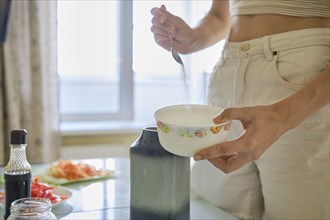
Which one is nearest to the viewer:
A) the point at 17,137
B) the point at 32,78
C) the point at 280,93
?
the point at 17,137

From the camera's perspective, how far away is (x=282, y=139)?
0.88 meters

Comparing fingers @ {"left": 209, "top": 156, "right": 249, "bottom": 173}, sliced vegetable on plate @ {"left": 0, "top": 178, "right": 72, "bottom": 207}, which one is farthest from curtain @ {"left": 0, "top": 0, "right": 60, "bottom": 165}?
fingers @ {"left": 209, "top": 156, "right": 249, "bottom": 173}

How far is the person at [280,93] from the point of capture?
2.80 feet

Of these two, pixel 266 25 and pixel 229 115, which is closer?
pixel 229 115

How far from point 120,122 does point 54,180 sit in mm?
1662

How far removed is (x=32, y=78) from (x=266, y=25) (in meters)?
1.71

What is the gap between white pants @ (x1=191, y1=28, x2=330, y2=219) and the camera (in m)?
0.86

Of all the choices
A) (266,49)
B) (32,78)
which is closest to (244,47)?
(266,49)

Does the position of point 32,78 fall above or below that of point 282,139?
above

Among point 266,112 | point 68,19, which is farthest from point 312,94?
point 68,19

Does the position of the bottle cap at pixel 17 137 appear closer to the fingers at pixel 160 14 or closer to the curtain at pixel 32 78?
the fingers at pixel 160 14

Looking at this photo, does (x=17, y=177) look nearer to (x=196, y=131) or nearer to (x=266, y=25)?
(x=196, y=131)

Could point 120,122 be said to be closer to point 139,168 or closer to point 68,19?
point 68,19

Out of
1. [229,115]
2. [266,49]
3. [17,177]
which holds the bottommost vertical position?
[17,177]
